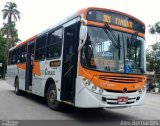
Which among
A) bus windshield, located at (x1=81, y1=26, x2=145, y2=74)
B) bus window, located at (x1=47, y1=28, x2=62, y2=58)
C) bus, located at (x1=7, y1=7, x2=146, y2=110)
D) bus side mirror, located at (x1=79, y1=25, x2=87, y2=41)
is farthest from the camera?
bus window, located at (x1=47, y1=28, x2=62, y2=58)

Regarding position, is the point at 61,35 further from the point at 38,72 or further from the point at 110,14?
the point at 38,72

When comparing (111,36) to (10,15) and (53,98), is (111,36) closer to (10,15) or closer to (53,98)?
(53,98)

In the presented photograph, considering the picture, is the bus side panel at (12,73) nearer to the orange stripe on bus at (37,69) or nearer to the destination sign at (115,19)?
the orange stripe on bus at (37,69)

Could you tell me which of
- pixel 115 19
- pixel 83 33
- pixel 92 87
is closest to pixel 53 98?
pixel 92 87

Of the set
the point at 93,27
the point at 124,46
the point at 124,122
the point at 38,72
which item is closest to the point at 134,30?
the point at 124,46

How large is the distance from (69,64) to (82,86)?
1.38m

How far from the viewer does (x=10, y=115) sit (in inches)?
379

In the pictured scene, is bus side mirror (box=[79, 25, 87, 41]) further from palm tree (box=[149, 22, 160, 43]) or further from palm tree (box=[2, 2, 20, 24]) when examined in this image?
palm tree (box=[2, 2, 20, 24])

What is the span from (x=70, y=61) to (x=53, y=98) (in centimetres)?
190

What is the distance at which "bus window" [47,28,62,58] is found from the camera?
10.6 meters

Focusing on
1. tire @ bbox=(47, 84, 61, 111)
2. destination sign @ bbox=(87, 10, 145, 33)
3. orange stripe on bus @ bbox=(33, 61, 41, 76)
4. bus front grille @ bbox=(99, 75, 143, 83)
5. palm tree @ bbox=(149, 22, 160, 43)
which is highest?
palm tree @ bbox=(149, 22, 160, 43)

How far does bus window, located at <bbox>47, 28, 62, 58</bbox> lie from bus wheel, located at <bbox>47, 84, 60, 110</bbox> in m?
1.20

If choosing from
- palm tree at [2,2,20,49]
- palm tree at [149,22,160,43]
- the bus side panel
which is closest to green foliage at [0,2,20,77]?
palm tree at [2,2,20,49]

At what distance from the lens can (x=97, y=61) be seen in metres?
8.83
